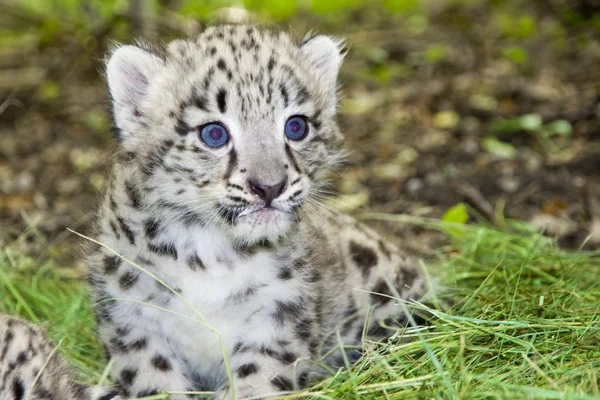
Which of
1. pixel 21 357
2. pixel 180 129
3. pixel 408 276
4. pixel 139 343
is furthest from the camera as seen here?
pixel 408 276

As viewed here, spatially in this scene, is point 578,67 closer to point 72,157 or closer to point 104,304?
point 72,157

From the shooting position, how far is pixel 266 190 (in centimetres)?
415

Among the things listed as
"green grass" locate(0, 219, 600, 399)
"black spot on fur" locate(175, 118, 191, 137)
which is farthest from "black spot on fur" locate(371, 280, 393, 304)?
"black spot on fur" locate(175, 118, 191, 137)

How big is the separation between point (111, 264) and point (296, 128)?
1249mm

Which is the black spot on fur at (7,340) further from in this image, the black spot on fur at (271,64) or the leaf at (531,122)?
the leaf at (531,122)

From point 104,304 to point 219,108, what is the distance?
50.3 inches

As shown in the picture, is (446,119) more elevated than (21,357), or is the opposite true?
(446,119)

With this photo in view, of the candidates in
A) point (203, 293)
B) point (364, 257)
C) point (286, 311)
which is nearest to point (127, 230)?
point (203, 293)

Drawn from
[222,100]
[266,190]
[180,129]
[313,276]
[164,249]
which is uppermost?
[222,100]

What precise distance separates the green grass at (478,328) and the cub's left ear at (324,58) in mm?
1522

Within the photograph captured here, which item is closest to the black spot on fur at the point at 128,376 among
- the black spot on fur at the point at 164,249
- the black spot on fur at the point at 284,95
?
the black spot on fur at the point at 164,249

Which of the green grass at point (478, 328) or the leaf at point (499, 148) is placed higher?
the leaf at point (499, 148)

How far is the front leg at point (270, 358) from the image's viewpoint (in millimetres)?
4480

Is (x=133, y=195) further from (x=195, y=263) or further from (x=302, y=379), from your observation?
(x=302, y=379)
